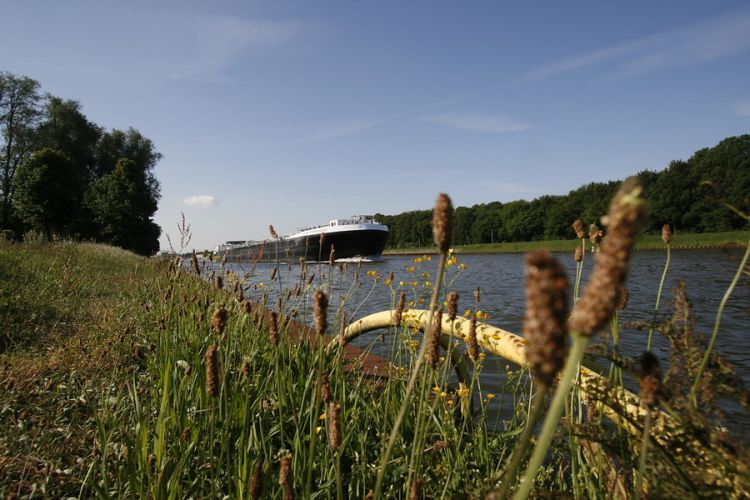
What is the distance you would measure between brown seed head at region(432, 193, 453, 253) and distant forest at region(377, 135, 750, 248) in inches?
886

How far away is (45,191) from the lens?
3259cm

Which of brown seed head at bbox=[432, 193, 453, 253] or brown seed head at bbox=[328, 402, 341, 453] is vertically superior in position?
brown seed head at bbox=[432, 193, 453, 253]

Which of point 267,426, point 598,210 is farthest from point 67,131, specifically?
point 598,210

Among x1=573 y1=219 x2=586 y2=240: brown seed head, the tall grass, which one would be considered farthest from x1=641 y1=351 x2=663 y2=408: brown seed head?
x1=573 y1=219 x2=586 y2=240: brown seed head

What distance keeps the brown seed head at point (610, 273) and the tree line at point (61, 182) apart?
38.9 meters

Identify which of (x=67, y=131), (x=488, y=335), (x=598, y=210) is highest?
(x=67, y=131)

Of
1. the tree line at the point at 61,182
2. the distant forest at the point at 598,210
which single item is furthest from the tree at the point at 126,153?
the distant forest at the point at 598,210

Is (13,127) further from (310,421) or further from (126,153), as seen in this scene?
(310,421)

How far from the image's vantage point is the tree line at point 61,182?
32.9 metres

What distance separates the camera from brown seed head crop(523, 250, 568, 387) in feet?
1.38

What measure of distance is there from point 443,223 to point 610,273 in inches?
15.1

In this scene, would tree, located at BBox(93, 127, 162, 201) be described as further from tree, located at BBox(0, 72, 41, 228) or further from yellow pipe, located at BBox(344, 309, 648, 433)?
yellow pipe, located at BBox(344, 309, 648, 433)

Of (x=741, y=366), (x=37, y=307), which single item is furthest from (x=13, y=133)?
(x=741, y=366)

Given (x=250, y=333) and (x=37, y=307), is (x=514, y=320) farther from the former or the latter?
(x=37, y=307)
